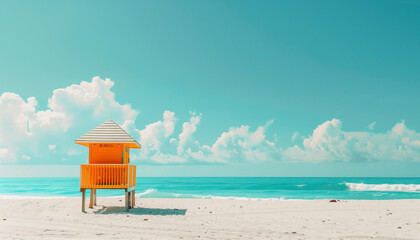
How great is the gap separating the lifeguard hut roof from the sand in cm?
300

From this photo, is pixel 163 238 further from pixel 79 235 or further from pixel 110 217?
pixel 110 217

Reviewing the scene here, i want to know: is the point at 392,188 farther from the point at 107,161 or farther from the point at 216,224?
the point at 216,224

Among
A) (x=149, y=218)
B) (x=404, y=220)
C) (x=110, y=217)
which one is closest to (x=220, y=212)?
(x=149, y=218)

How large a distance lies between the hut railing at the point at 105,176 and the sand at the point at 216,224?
122 centimetres

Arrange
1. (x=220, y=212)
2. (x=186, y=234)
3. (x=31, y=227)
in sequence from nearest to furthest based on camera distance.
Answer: (x=186, y=234), (x=31, y=227), (x=220, y=212)

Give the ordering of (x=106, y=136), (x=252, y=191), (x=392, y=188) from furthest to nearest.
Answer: (x=392, y=188) → (x=252, y=191) → (x=106, y=136)

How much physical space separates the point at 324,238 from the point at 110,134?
1017 cm

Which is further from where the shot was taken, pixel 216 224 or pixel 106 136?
pixel 106 136

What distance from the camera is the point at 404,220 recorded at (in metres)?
13.0

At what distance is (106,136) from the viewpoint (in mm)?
16094

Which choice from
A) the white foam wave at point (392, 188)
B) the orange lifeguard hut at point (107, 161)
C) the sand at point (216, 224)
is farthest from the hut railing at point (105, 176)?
the white foam wave at point (392, 188)

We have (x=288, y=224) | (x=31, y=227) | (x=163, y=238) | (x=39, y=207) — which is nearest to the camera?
(x=163, y=238)

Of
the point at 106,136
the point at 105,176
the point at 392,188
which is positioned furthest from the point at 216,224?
the point at 392,188

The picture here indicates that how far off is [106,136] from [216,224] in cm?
678
